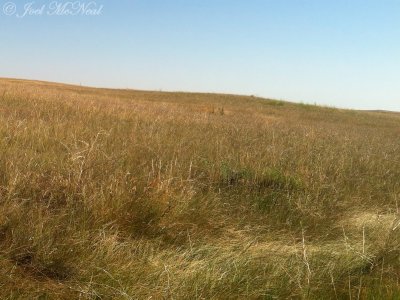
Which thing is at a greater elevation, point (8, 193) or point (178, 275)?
point (8, 193)

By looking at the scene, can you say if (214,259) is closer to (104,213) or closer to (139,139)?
(104,213)

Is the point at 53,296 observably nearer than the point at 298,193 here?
Yes

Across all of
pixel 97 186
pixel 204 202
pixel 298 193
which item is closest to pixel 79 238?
pixel 97 186

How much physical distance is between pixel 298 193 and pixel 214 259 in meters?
1.92

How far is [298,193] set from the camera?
4.51m

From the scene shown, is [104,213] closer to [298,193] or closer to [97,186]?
[97,186]

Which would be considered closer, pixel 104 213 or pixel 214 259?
pixel 214 259

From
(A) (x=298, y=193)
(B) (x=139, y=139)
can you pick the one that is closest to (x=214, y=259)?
(A) (x=298, y=193)

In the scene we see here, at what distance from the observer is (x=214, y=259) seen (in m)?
2.88

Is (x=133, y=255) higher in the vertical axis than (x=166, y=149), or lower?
lower

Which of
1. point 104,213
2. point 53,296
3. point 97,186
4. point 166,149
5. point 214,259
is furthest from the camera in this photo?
point 166,149

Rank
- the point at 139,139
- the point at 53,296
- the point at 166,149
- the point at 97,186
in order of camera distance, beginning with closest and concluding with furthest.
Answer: the point at 53,296, the point at 97,186, the point at 166,149, the point at 139,139

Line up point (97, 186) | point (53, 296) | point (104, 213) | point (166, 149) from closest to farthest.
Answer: point (53, 296) < point (104, 213) < point (97, 186) < point (166, 149)

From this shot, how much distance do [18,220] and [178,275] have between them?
109 centimetres
